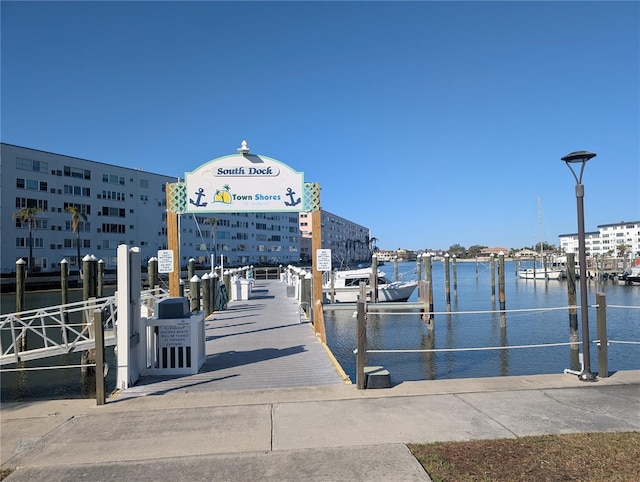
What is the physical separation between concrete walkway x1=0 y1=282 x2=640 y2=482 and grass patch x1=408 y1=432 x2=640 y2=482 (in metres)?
0.20

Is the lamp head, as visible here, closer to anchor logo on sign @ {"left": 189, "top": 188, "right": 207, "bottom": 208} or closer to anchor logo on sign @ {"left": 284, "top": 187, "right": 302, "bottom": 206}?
anchor logo on sign @ {"left": 284, "top": 187, "right": 302, "bottom": 206}

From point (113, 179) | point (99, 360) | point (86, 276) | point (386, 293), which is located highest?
point (113, 179)

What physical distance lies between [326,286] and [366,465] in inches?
1107

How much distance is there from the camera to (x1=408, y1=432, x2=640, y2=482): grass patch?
13.7 ft

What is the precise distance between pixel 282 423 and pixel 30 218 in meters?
55.8

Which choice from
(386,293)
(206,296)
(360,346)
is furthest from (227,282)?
(360,346)

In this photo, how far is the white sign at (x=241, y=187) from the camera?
12.8m

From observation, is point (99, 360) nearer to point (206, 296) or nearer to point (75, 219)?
point (206, 296)

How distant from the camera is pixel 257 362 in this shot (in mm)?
9266

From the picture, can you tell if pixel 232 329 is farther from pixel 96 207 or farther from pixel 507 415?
pixel 96 207

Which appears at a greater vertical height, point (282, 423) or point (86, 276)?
point (86, 276)

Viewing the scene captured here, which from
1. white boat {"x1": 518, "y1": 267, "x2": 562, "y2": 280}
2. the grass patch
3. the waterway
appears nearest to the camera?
the grass patch

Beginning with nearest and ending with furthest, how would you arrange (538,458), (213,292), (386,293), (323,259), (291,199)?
(538,458), (323,259), (291,199), (213,292), (386,293)

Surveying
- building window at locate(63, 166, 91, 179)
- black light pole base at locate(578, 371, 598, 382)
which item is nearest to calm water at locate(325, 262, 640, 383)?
black light pole base at locate(578, 371, 598, 382)
